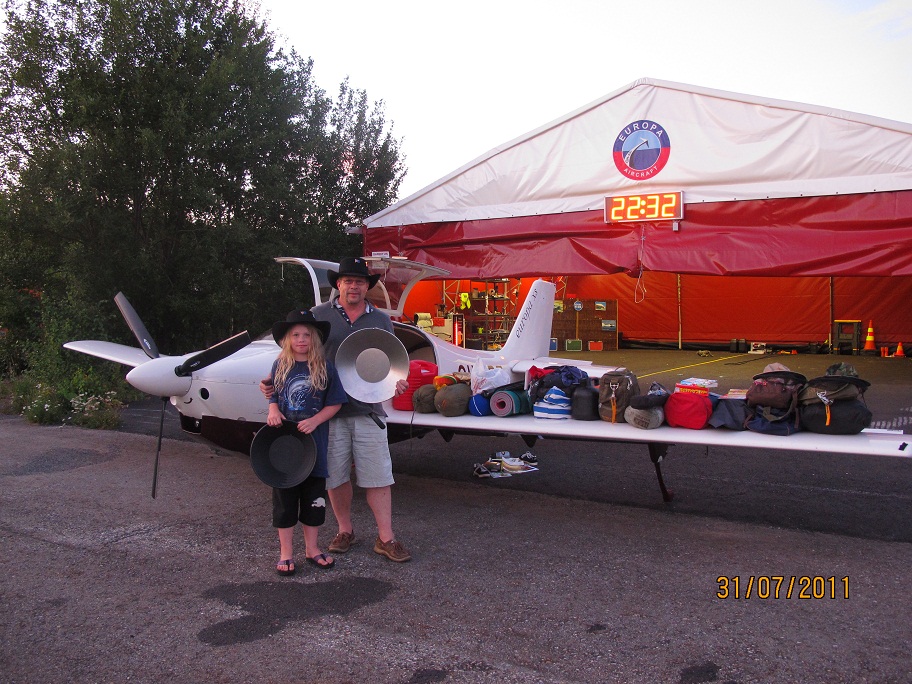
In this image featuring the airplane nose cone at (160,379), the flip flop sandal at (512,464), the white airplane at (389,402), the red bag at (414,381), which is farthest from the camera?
the flip flop sandal at (512,464)

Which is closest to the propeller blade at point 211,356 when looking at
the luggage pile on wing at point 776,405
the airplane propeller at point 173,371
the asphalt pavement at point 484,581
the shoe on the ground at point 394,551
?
the airplane propeller at point 173,371

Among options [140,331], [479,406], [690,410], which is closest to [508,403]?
[479,406]

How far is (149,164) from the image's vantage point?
12.4m

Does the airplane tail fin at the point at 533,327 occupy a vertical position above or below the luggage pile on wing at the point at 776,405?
above

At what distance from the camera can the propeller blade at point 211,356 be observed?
225 inches

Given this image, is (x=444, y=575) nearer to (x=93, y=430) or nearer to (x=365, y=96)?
(x=93, y=430)

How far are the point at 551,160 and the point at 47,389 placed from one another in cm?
874

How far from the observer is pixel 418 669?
292 centimetres

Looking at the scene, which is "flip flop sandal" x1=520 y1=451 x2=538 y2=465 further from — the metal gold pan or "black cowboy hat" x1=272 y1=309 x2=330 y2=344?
"black cowboy hat" x1=272 y1=309 x2=330 y2=344

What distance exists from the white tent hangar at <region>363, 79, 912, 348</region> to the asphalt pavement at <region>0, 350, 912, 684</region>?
3.70 m

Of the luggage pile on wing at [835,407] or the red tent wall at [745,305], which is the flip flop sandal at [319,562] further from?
the red tent wall at [745,305]

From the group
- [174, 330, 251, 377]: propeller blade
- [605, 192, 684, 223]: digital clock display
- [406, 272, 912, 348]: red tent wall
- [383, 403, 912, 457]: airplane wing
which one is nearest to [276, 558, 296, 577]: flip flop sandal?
[383, 403, 912, 457]: airplane wing

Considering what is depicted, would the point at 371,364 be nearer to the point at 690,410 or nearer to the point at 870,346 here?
the point at 690,410

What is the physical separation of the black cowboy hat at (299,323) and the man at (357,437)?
0.30ft
